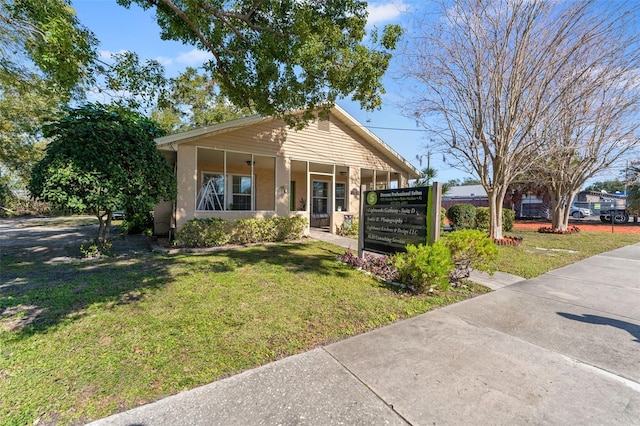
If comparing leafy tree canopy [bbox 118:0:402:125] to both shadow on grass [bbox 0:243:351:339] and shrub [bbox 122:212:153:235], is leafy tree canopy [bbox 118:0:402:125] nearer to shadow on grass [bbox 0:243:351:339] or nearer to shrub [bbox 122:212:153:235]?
shadow on grass [bbox 0:243:351:339]

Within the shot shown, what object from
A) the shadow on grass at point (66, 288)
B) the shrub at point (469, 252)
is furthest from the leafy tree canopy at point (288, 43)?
the shadow on grass at point (66, 288)

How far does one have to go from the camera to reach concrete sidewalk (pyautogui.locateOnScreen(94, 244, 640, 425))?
218 centimetres

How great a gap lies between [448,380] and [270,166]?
11396mm

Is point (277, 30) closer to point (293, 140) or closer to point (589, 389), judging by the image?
point (293, 140)

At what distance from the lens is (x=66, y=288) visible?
4934 mm

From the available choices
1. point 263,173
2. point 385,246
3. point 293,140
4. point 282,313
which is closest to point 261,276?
point 282,313

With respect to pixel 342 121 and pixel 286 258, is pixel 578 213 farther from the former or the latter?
pixel 286 258

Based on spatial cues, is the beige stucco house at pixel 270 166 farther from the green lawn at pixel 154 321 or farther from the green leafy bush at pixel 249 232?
the green lawn at pixel 154 321

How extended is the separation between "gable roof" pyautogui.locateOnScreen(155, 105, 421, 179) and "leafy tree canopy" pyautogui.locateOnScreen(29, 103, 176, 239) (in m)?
0.91

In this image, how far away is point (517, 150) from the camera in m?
9.73

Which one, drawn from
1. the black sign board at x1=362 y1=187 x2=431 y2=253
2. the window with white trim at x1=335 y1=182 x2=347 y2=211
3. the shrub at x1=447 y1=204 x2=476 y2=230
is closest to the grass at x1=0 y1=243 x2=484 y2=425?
the black sign board at x1=362 y1=187 x2=431 y2=253

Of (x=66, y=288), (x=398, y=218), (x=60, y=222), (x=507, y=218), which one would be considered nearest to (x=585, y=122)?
(x=507, y=218)

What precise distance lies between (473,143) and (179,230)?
10858mm

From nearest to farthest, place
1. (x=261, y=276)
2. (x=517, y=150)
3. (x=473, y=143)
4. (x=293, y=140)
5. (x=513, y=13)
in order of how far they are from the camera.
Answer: (x=261, y=276)
(x=513, y=13)
(x=517, y=150)
(x=473, y=143)
(x=293, y=140)
